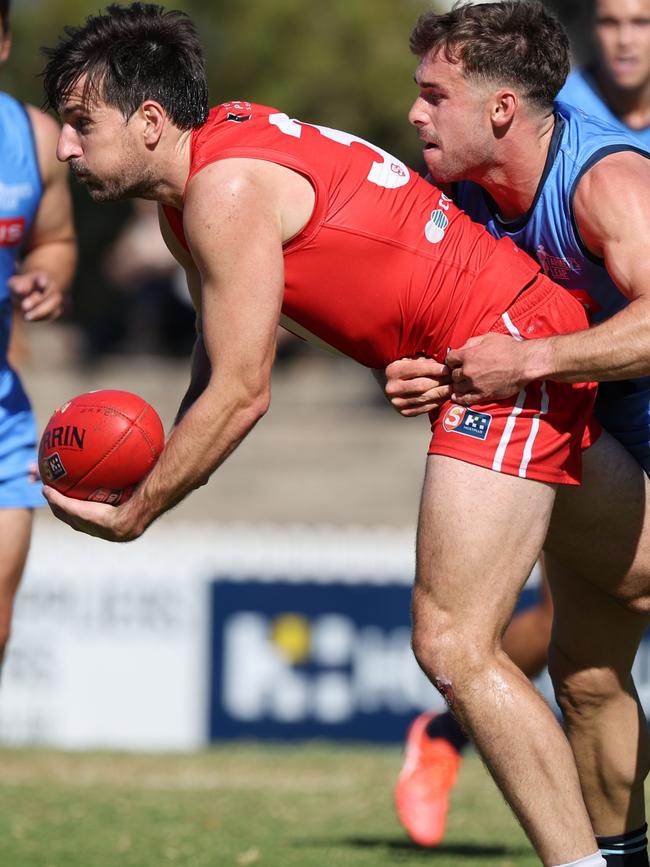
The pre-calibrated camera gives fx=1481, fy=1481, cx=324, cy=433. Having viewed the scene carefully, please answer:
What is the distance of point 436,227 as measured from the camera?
158 inches

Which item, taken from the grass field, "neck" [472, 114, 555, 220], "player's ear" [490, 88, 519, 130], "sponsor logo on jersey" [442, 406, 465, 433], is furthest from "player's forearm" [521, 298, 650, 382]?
the grass field

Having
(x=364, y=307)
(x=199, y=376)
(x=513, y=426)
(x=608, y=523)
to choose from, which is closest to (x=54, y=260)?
(x=199, y=376)

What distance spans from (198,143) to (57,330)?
14014 millimetres

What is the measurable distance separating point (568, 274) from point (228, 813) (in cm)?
296

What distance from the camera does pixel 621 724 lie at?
4.43 meters

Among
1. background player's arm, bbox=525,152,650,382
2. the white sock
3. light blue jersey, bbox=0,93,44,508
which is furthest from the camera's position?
light blue jersey, bbox=0,93,44,508

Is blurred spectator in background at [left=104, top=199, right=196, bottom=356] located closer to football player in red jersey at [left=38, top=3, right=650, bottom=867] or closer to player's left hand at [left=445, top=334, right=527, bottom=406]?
football player in red jersey at [left=38, top=3, right=650, bottom=867]

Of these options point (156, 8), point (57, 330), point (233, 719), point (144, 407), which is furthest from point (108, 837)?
point (57, 330)

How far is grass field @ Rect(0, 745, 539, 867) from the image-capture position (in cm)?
514

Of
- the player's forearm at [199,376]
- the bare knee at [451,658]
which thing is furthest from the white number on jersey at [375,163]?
the bare knee at [451,658]

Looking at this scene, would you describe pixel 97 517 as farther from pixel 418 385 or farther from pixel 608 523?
pixel 608 523

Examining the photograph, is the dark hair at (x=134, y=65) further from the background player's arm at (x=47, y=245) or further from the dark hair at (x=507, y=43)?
the background player's arm at (x=47, y=245)

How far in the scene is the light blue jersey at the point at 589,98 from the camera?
5738mm

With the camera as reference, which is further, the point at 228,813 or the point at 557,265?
the point at 228,813
